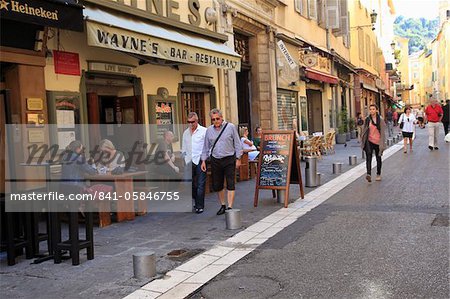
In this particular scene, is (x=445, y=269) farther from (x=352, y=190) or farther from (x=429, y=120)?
(x=429, y=120)

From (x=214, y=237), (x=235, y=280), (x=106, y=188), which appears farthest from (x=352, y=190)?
(x=235, y=280)

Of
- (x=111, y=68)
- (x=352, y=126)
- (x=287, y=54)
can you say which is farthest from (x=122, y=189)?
(x=352, y=126)

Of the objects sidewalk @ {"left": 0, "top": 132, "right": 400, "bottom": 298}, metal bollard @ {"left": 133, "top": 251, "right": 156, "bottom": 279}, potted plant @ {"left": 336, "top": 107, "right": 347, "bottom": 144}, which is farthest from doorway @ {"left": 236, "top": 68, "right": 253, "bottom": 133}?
metal bollard @ {"left": 133, "top": 251, "right": 156, "bottom": 279}

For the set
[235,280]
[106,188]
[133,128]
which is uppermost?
[133,128]

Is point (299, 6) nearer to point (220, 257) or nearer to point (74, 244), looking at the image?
point (220, 257)

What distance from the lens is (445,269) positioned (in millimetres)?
4668

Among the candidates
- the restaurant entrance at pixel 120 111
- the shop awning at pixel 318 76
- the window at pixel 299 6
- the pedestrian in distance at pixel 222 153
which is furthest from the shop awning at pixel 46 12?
the shop awning at pixel 318 76

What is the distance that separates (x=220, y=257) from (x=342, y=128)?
20.9 m

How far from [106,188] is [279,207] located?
2.91 metres

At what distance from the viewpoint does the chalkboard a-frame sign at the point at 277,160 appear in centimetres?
852

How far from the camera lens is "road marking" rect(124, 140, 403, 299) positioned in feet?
14.8

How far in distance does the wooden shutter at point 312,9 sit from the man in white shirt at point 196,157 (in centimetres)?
1454

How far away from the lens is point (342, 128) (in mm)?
25359

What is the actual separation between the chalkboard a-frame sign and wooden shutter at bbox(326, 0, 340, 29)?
660 inches
